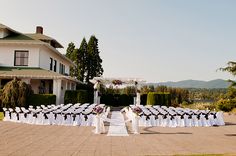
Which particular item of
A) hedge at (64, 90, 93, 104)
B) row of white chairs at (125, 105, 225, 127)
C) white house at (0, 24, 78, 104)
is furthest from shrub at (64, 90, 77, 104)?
row of white chairs at (125, 105, 225, 127)

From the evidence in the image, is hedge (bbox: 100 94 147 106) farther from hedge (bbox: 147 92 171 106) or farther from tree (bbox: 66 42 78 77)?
tree (bbox: 66 42 78 77)

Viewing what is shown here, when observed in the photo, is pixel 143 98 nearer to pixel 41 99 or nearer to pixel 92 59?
pixel 41 99

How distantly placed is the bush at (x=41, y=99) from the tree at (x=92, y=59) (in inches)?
1148

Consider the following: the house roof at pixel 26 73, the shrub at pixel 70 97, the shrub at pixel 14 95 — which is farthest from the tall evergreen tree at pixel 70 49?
the shrub at pixel 14 95

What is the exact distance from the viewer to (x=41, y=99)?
2767 centimetres

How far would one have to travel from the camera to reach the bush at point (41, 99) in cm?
2723

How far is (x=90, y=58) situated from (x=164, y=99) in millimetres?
23619

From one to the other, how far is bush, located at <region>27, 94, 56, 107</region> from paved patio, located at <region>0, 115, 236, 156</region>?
488 inches

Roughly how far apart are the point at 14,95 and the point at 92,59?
1261 inches

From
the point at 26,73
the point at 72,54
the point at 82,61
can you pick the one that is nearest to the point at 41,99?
the point at 26,73

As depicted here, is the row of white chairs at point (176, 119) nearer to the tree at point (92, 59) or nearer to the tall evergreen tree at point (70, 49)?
the tree at point (92, 59)

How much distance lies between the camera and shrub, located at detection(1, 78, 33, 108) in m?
25.6

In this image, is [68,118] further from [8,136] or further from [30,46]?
[30,46]

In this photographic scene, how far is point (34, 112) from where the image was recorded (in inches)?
724
